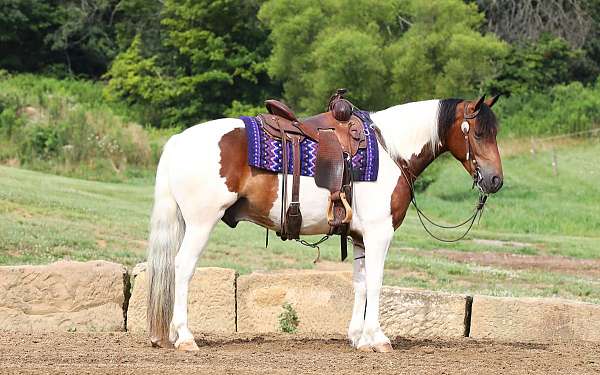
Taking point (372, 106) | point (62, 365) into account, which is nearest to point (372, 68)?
point (372, 106)

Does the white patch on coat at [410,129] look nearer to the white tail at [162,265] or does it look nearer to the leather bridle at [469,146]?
the leather bridle at [469,146]

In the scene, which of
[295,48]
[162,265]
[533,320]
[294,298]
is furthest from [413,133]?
[295,48]

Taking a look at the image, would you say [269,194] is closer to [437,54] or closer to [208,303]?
[208,303]

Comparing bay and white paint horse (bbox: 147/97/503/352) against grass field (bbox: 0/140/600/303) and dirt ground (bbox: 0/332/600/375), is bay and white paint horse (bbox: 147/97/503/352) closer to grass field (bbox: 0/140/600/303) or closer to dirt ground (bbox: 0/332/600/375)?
dirt ground (bbox: 0/332/600/375)

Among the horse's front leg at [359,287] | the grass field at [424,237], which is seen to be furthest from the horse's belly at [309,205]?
the grass field at [424,237]

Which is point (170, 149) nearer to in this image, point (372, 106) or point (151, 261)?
point (151, 261)

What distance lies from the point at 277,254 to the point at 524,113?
2859 cm

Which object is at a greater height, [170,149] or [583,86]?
[583,86]

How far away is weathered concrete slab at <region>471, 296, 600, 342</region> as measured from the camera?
9469 mm

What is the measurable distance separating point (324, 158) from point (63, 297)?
2807mm

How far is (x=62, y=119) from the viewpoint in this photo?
3322cm

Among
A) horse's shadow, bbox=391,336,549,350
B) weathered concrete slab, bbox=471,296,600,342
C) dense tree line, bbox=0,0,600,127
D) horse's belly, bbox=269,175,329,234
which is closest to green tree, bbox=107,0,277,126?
dense tree line, bbox=0,0,600,127

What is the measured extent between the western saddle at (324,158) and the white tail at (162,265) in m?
0.90

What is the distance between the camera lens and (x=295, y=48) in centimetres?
3684
